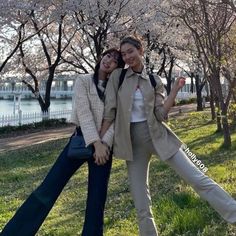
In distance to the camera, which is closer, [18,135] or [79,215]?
[79,215]

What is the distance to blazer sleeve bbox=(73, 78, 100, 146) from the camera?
12.4ft

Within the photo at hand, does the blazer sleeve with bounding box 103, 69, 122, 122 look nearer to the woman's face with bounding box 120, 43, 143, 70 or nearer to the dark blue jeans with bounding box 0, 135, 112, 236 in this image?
the woman's face with bounding box 120, 43, 143, 70

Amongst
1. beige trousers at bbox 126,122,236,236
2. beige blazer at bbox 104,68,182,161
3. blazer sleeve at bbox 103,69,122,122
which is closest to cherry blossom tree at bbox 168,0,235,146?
beige trousers at bbox 126,122,236,236

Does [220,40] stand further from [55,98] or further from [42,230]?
[55,98]

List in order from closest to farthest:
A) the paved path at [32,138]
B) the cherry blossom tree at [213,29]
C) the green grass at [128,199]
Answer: the green grass at [128,199], the cherry blossom tree at [213,29], the paved path at [32,138]

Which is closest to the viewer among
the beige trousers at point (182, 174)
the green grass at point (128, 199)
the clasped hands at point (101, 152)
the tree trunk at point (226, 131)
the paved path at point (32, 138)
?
the clasped hands at point (101, 152)

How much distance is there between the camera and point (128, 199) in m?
6.34

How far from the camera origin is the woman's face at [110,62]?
390cm

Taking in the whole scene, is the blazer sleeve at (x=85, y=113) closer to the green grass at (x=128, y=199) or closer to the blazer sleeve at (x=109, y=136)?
the blazer sleeve at (x=109, y=136)

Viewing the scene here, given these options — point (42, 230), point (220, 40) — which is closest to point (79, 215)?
point (42, 230)

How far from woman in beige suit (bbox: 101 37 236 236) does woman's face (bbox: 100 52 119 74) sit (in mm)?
70

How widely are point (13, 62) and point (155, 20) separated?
26.8 ft

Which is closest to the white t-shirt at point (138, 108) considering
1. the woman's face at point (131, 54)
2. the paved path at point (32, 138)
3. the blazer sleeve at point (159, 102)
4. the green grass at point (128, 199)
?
the blazer sleeve at point (159, 102)

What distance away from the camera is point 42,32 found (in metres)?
25.3
